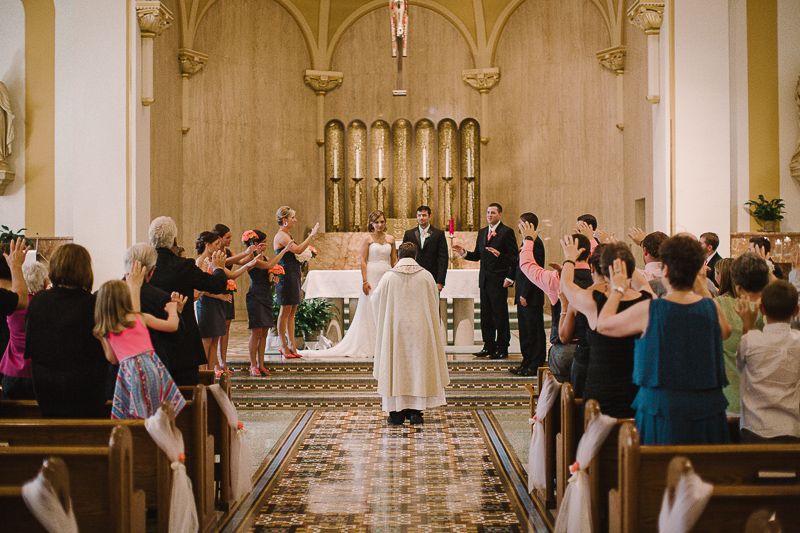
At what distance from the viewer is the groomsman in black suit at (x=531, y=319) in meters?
6.65

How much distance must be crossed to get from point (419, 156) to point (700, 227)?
559cm

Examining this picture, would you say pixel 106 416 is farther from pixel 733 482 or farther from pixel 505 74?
pixel 505 74

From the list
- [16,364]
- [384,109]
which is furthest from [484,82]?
[16,364]

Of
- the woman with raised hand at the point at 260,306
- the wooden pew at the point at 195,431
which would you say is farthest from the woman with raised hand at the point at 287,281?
the wooden pew at the point at 195,431

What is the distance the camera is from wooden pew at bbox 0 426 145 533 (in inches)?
101

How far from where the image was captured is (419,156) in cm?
1243

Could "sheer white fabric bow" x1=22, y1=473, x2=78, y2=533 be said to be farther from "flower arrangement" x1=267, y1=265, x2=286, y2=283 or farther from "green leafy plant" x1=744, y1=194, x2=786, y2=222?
"green leafy plant" x1=744, y1=194, x2=786, y2=222

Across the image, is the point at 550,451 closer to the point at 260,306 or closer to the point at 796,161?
the point at 260,306

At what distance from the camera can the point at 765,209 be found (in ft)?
27.1

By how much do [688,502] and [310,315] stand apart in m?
6.32

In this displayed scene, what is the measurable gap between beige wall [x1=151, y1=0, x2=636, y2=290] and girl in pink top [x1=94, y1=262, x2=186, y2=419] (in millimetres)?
7615

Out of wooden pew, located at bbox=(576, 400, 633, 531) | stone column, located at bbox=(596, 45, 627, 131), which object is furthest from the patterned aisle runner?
stone column, located at bbox=(596, 45, 627, 131)

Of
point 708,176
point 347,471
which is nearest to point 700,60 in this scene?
point 708,176

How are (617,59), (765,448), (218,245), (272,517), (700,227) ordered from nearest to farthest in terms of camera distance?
(765,448), (272,517), (218,245), (700,227), (617,59)
